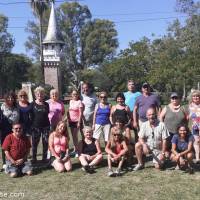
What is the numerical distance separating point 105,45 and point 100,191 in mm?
58648

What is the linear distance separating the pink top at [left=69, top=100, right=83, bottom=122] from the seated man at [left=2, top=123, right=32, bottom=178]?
5.04 feet

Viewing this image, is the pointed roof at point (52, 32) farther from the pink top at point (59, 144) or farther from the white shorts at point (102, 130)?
the pink top at point (59, 144)

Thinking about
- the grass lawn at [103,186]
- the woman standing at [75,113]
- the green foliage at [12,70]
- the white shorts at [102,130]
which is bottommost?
the grass lawn at [103,186]

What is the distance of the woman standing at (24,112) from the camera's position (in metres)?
8.68

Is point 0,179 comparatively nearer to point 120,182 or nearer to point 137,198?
point 120,182

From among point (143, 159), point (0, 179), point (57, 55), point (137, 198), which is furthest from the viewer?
point (57, 55)

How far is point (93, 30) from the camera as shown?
64188 millimetres

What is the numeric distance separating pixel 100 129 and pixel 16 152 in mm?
1928

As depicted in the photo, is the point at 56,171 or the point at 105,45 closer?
the point at 56,171

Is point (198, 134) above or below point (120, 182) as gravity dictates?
above

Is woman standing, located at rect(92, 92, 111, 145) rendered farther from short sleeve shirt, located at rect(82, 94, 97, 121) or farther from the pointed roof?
the pointed roof

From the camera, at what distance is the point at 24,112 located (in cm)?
869

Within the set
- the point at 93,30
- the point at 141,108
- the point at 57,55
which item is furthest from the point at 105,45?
the point at 141,108

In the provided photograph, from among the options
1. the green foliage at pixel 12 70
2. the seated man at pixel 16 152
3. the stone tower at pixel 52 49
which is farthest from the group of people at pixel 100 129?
the green foliage at pixel 12 70
